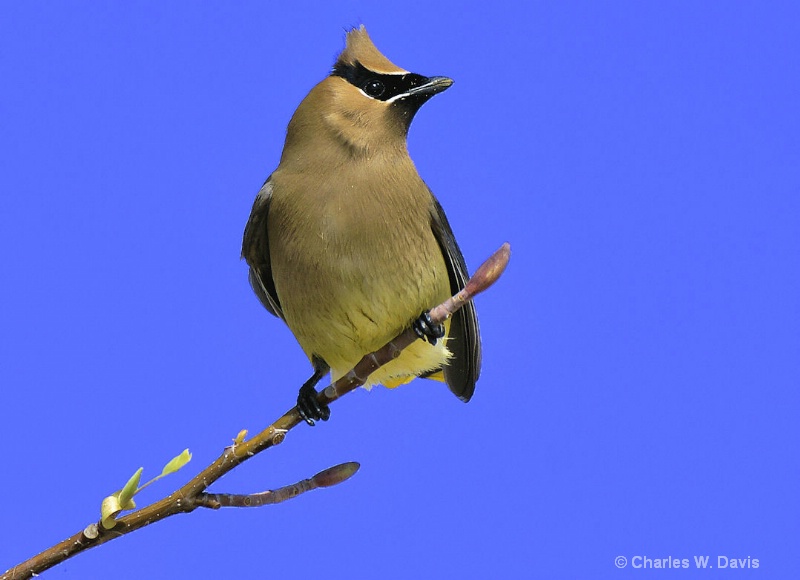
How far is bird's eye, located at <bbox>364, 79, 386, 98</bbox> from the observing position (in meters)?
3.82

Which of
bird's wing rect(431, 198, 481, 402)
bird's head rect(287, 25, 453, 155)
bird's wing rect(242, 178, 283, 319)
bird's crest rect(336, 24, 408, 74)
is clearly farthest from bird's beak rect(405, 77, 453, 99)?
bird's wing rect(242, 178, 283, 319)

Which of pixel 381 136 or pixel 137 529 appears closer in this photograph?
pixel 137 529

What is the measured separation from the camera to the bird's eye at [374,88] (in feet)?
12.5

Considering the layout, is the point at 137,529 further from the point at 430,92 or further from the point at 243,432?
the point at 430,92

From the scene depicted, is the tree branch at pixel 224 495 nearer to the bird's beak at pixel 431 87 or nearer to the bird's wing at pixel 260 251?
the bird's beak at pixel 431 87

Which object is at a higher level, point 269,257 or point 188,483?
point 269,257

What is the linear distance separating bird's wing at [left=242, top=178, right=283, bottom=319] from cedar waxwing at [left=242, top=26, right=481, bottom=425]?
0.05 feet

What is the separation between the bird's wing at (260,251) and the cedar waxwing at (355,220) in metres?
0.01

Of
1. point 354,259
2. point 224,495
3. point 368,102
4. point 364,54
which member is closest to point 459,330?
point 354,259

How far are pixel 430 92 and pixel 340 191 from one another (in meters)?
0.49

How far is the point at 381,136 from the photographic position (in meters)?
3.80

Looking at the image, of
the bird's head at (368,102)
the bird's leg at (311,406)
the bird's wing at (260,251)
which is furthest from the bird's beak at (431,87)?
the bird's leg at (311,406)

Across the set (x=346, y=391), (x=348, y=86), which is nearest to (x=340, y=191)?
(x=348, y=86)

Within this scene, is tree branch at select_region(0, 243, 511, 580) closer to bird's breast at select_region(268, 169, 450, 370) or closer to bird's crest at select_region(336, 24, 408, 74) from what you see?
bird's breast at select_region(268, 169, 450, 370)
